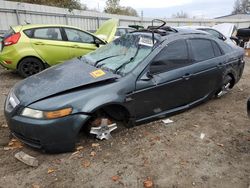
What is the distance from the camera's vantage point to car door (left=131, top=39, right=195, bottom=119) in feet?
13.2

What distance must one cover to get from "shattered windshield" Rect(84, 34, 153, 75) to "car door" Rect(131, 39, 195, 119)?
0.25 m

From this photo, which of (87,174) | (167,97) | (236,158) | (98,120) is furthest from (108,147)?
(236,158)

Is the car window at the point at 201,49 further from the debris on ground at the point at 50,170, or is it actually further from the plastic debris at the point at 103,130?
the debris on ground at the point at 50,170

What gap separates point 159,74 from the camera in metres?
4.20

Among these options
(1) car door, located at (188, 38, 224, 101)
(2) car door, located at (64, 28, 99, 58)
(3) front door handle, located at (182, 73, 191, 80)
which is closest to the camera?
(3) front door handle, located at (182, 73, 191, 80)

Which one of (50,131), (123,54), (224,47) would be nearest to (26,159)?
(50,131)

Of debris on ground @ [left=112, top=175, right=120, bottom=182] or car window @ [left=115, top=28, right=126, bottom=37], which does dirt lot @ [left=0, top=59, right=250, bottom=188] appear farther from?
car window @ [left=115, top=28, right=126, bottom=37]

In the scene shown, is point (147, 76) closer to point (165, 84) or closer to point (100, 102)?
point (165, 84)

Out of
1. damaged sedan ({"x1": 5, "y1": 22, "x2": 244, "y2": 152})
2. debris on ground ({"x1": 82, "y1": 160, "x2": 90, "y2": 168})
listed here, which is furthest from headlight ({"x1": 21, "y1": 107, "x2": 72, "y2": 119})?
debris on ground ({"x1": 82, "y1": 160, "x2": 90, "y2": 168})

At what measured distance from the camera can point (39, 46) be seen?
7391 mm

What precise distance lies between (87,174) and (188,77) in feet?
7.78

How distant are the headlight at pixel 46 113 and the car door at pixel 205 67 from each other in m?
2.31

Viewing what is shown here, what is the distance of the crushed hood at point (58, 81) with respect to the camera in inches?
140

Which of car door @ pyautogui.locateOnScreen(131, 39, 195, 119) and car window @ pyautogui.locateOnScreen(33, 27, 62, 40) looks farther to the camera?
car window @ pyautogui.locateOnScreen(33, 27, 62, 40)
